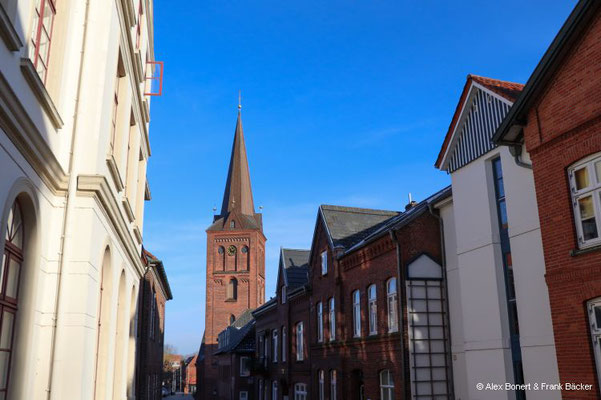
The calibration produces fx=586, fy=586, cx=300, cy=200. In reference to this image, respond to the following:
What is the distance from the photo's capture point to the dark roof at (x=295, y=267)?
33531 mm

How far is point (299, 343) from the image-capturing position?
31.0m

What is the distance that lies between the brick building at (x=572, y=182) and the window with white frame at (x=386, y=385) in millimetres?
9514

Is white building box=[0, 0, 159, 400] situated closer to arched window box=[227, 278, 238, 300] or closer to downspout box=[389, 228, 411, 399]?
downspout box=[389, 228, 411, 399]

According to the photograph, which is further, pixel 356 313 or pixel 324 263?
pixel 324 263

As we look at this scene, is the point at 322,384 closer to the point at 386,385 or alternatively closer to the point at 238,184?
the point at 386,385

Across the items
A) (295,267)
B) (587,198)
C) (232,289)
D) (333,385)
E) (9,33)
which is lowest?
(333,385)

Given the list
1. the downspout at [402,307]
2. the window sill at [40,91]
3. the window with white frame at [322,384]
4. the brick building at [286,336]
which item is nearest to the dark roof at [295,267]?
the brick building at [286,336]

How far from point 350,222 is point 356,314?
5.14 meters

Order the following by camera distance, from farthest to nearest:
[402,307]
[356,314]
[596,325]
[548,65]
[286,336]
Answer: [286,336] → [356,314] → [402,307] → [548,65] → [596,325]

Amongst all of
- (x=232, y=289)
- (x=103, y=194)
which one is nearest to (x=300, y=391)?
(x=103, y=194)

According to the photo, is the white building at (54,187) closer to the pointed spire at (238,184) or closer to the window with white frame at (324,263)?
the window with white frame at (324,263)

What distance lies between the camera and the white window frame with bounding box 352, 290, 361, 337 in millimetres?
22891

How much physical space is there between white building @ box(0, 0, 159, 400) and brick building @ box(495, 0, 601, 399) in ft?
27.5

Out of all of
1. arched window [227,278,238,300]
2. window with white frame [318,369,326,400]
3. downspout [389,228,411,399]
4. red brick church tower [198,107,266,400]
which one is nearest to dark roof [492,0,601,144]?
downspout [389,228,411,399]
